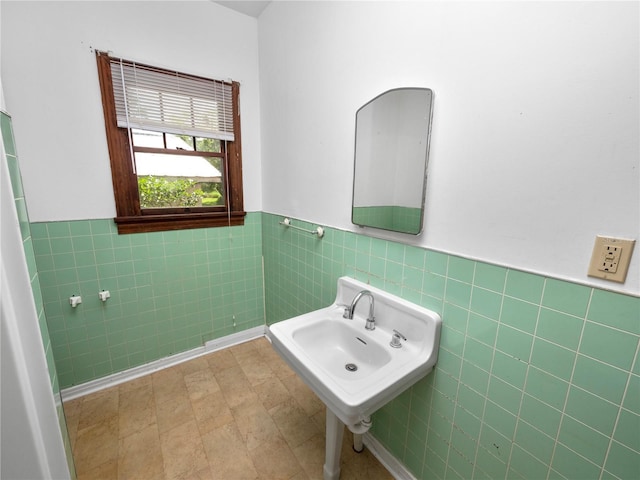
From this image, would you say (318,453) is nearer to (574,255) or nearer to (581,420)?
(581,420)

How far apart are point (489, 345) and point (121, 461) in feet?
6.11

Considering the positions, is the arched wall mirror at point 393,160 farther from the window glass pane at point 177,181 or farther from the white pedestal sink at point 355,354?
the window glass pane at point 177,181

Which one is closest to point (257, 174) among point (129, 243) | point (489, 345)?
point (129, 243)

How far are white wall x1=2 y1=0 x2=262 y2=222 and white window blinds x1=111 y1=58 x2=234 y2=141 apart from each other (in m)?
0.08

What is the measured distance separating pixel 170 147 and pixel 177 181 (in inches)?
9.3

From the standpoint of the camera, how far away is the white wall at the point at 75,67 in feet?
4.52

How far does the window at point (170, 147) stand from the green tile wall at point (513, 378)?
133cm

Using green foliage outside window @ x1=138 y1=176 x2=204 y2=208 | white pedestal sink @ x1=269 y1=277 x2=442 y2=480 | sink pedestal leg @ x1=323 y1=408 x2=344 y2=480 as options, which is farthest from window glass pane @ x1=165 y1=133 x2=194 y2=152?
sink pedestal leg @ x1=323 y1=408 x2=344 y2=480

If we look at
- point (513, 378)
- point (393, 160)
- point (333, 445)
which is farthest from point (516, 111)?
point (333, 445)

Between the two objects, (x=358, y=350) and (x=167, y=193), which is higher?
(x=167, y=193)

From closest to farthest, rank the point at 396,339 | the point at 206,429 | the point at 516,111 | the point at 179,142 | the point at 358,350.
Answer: the point at 516,111 → the point at 396,339 → the point at 358,350 → the point at 206,429 → the point at 179,142

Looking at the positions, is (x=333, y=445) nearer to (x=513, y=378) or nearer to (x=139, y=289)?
(x=513, y=378)

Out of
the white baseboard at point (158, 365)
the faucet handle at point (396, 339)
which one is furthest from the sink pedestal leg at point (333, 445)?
the white baseboard at point (158, 365)

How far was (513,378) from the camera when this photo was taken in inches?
35.1
